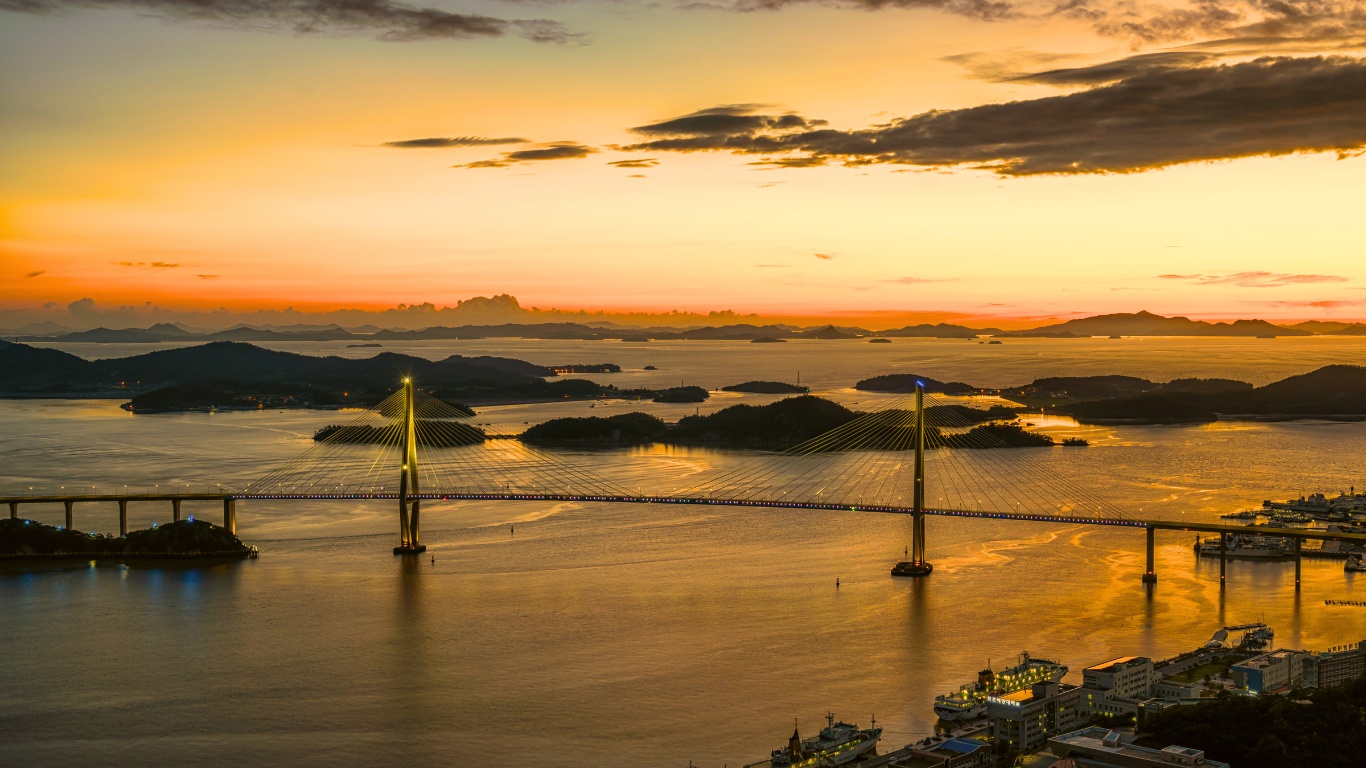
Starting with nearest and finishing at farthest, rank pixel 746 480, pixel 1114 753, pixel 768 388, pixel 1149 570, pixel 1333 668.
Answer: pixel 1114 753, pixel 1333 668, pixel 1149 570, pixel 746 480, pixel 768 388

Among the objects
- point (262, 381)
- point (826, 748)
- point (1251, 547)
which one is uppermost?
point (262, 381)

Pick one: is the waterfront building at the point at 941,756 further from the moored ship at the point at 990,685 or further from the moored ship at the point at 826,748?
the moored ship at the point at 990,685

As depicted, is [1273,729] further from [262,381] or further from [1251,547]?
[262,381]

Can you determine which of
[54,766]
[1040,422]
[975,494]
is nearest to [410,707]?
[54,766]

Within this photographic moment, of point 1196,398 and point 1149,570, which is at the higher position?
point 1196,398

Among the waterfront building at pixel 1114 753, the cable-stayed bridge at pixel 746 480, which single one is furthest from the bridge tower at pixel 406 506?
the waterfront building at pixel 1114 753

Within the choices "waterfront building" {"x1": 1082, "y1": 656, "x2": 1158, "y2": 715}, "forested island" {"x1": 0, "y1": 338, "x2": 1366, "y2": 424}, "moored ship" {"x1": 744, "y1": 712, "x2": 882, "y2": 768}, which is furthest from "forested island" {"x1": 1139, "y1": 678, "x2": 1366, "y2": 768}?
"forested island" {"x1": 0, "y1": 338, "x2": 1366, "y2": 424}

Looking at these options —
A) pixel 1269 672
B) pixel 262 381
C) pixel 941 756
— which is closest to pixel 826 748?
pixel 941 756
